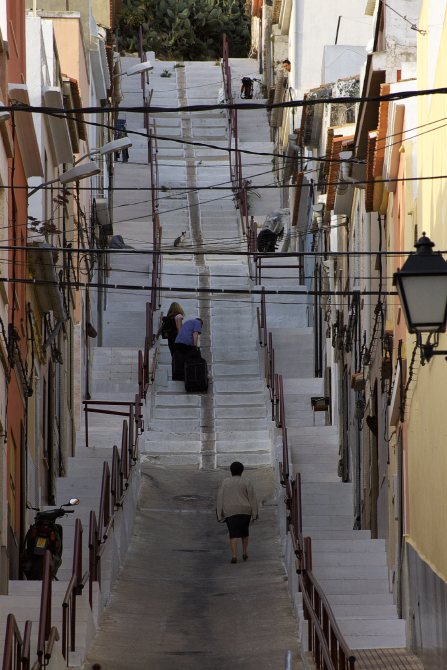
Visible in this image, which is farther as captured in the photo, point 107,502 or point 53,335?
point 53,335

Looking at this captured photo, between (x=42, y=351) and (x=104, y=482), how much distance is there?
11.4 feet

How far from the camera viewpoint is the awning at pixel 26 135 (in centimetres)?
1305

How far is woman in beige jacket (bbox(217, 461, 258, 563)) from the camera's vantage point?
1427cm

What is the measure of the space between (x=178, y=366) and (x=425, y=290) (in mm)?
16990

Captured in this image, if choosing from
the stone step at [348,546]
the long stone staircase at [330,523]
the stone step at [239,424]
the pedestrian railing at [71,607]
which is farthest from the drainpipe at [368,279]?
the pedestrian railing at [71,607]

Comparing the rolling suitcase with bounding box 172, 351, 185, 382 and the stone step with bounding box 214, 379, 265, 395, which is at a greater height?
the rolling suitcase with bounding box 172, 351, 185, 382

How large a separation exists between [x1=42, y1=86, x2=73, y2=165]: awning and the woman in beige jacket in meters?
6.09

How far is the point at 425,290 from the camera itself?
6.50 meters

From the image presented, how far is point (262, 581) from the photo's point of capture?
527 inches

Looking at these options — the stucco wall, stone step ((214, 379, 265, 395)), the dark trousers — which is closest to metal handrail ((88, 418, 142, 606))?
the stucco wall

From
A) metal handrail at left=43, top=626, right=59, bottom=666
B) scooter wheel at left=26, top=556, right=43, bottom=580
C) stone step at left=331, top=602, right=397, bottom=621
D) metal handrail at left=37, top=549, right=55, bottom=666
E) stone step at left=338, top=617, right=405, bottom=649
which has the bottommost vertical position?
stone step at left=331, top=602, right=397, bottom=621

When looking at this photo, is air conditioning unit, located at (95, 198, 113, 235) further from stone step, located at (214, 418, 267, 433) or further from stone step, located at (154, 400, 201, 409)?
stone step, located at (214, 418, 267, 433)

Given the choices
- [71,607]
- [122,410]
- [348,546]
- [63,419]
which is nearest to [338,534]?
[348,546]

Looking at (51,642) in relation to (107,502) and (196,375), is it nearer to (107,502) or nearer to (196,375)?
(107,502)
